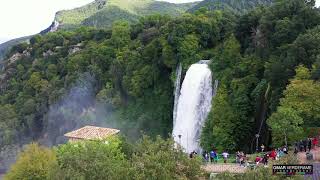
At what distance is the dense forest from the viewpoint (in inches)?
1870

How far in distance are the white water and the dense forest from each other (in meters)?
2.24

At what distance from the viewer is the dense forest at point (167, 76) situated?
4750cm

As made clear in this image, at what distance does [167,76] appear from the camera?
71.9 meters

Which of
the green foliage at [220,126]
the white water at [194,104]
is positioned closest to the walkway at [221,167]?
the green foliage at [220,126]

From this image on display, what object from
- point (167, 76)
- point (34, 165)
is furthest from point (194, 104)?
point (34, 165)

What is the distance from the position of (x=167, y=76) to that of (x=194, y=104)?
12.6 metres

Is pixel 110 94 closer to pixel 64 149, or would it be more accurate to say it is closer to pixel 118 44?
pixel 118 44

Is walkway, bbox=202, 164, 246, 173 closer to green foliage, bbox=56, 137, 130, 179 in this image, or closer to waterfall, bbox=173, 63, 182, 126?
green foliage, bbox=56, 137, 130, 179

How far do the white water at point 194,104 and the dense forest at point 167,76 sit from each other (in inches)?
88.4

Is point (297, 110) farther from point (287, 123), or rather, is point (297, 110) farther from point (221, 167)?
point (221, 167)

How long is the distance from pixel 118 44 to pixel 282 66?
134ft

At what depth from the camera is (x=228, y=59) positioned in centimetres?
5841

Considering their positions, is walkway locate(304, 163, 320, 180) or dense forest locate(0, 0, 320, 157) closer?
walkway locate(304, 163, 320, 180)

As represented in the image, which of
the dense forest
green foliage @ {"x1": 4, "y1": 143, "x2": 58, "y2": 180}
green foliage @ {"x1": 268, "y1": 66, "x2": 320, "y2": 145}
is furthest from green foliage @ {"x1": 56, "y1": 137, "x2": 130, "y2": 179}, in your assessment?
the dense forest
